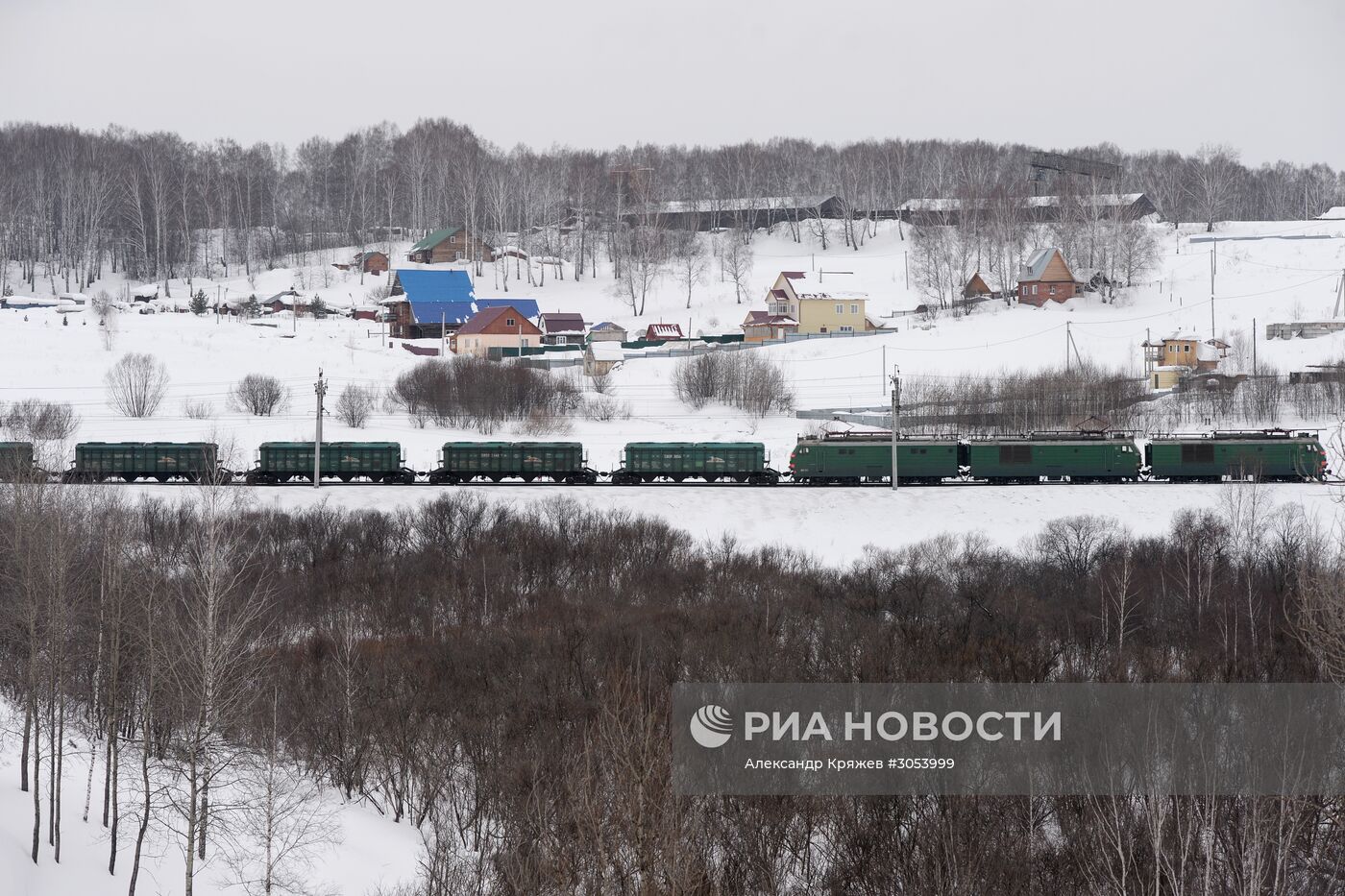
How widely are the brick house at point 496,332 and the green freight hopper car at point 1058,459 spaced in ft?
160

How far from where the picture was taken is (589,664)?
3042 cm

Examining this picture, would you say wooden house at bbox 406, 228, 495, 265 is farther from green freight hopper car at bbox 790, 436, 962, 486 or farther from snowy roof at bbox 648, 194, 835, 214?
green freight hopper car at bbox 790, 436, 962, 486

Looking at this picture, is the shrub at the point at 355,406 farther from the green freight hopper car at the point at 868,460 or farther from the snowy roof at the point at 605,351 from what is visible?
the green freight hopper car at the point at 868,460

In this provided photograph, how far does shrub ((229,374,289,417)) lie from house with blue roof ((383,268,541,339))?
86.9ft

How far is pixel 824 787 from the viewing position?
72.4 feet

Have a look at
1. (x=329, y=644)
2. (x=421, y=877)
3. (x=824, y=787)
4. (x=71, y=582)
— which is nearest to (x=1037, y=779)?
(x=824, y=787)

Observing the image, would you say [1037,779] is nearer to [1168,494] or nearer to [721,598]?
[721,598]

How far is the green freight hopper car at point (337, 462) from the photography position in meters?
54.8

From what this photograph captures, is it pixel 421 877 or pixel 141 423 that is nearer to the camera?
pixel 421 877

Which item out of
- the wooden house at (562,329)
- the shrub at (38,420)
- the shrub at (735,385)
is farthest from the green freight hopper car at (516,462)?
the wooden house at (562,329)

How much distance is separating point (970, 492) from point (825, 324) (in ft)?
155

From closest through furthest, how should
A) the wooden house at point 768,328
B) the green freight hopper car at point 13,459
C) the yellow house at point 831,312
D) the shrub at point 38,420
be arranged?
the green freight hopper car at point 13,459 < the shrub at point 38,420 < the wooden house at point 768,328 < the yellow house at point 831,312
